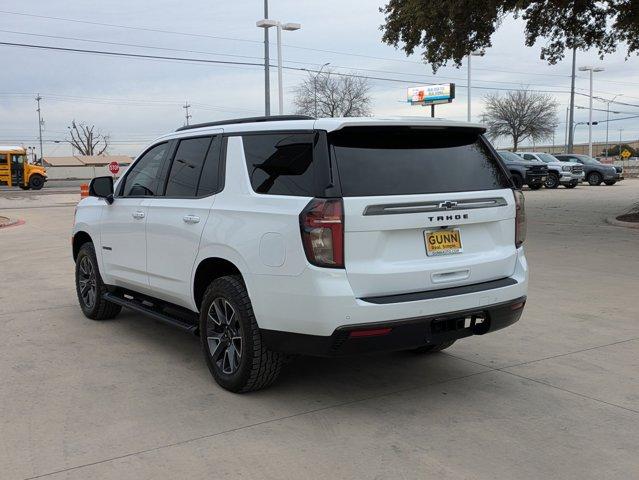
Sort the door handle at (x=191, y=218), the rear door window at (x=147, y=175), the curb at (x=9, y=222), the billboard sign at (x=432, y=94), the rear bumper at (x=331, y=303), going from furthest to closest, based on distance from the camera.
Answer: the billboard sign at (x=432, y=94), the curb at (x=9, y=222), the rear door window at (x=147, y=175), the door handle at (x=191, y=218), the rear bumper at (x=331, y=303)

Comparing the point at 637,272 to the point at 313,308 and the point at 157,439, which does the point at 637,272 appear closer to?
the point at 313,308

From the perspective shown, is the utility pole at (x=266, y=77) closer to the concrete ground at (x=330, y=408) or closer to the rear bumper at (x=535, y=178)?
the rear bumper at (x=535, y=178)

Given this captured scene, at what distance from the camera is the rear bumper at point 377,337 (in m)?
3.80

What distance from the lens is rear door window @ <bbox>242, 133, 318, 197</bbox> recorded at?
398 centimetres

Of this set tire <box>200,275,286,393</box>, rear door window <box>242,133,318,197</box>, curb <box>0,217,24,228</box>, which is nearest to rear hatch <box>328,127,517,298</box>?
rear door window <box>242,133,318,197</box>

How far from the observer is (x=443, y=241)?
163 inches

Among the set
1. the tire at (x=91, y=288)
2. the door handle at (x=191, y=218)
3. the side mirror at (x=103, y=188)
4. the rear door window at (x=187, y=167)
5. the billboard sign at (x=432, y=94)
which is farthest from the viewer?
the billboard sign at (x=432, y=94)

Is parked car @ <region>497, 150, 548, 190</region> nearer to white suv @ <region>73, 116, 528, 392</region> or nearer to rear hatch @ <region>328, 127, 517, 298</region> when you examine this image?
rear hatch @ <region>328, 127, 517, 298</region>

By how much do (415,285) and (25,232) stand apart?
48.5ft

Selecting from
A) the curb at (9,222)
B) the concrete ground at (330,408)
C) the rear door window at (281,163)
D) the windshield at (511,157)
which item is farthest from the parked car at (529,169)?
the rear door window at (281,163)

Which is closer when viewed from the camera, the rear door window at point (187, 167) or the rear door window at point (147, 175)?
the rear door window at point (187, 167)

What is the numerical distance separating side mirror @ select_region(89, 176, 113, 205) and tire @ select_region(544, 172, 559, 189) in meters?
30.1

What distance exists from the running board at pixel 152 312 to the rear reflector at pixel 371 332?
A: 1607 mm

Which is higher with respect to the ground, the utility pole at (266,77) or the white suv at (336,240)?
the utility pole at (266,77)
